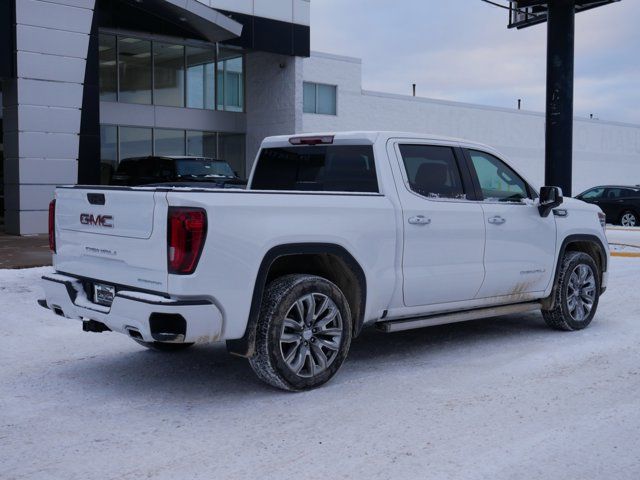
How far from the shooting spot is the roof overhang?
67.0ft

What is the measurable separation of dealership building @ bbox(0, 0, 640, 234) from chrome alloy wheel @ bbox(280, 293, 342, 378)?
14255 mm

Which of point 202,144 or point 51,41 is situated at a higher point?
point 51,41

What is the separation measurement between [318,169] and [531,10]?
1507 centimetres

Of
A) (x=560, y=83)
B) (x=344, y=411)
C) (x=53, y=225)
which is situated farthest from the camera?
(x=560, y=83)

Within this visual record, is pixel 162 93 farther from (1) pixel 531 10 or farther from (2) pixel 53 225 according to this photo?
(2) pixel 53 225

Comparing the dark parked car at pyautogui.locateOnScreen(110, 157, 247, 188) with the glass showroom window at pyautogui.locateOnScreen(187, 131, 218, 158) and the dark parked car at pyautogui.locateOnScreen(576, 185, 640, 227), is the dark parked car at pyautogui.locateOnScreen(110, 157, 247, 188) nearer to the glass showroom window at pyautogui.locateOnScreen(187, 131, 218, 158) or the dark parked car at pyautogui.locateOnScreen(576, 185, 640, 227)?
the glass showroom window at pyautogui.locateOnScreen(187, 131, 218, 158)

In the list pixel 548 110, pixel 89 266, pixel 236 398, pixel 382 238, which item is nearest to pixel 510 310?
pixel 382 238

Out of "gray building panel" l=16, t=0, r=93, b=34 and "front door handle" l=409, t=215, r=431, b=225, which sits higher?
"gray building panel" l=16, t=0, r=93, b=34

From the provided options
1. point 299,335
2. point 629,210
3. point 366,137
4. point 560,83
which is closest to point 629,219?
point 629,210

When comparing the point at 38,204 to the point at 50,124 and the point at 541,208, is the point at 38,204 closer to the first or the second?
the point at 50,124

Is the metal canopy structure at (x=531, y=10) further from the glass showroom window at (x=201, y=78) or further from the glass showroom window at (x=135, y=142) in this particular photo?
the glass showroom window at (x=135, y=142)

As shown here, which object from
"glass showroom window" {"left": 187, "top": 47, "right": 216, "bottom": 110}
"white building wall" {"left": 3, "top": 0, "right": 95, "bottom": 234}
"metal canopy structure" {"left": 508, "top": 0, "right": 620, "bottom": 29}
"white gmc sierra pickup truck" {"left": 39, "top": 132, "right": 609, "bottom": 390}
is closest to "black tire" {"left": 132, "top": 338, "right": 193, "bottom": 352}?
"white gmc sierra pickup truck" {"left": 39, "top": 132, "right": 609, "bottom": 390}

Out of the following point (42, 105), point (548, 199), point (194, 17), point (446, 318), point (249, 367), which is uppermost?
point (194, 17)

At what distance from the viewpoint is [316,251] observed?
224 inches
